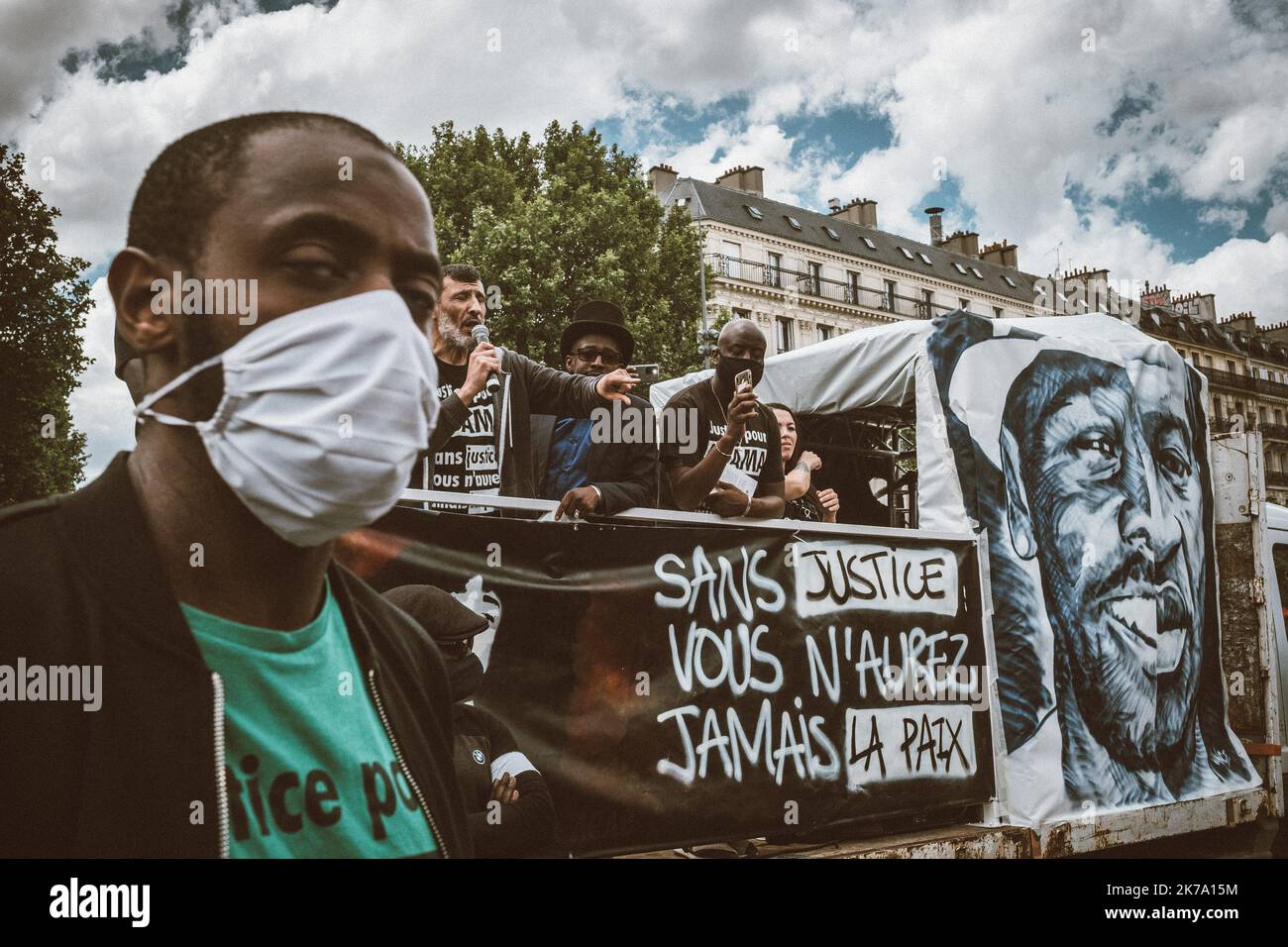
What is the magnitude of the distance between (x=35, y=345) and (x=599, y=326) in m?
2.92

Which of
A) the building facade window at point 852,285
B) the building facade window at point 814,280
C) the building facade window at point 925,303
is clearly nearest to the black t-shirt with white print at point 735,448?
the building facade window at point 814,280

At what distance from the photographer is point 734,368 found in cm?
495

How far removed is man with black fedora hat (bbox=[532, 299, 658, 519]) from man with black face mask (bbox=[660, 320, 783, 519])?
23 centimetres

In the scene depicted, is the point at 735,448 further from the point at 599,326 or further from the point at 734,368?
the point at 599,326

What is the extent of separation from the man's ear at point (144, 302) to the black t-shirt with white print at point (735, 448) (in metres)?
3.12

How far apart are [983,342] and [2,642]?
493 cm

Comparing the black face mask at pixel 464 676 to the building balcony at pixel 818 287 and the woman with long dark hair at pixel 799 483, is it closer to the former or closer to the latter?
the woman with long dark hair at pixel 799 483

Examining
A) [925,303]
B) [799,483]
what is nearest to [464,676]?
[799,483]

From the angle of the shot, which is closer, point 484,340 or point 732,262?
point 484,340

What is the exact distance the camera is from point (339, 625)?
6.22 ft
